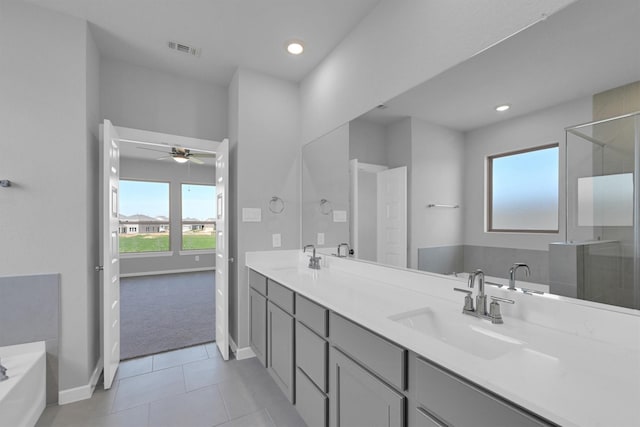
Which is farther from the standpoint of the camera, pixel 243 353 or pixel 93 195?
pixel 243 353

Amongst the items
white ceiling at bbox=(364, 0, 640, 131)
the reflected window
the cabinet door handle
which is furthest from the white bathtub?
white ceiling at bbox=(364, 0, 640, 131)

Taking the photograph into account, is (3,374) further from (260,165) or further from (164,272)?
(164,272)

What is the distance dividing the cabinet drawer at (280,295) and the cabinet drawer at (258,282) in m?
0.09

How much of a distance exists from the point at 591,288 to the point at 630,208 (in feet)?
1.03

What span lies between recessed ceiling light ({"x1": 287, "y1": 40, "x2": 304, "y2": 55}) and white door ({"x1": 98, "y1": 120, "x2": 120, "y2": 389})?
1.63 meters

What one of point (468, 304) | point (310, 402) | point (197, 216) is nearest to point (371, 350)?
point (468, 304)

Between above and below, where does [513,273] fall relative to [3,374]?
above

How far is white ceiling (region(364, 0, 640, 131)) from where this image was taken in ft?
3.06

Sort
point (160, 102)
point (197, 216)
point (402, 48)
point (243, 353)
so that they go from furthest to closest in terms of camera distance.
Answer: point (197, 216)
point (160, 102)
point (243, 353)
point (402, 48)

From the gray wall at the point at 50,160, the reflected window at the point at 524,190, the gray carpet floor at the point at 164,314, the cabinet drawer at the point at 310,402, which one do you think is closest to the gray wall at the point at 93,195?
the gray wall at the point at 50,160

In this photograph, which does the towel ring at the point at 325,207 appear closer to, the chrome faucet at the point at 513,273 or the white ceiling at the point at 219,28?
the white ceiling at the point at 219,28

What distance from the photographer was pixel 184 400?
207cm

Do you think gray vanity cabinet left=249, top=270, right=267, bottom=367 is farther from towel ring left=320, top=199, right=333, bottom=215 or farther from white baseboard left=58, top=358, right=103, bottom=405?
white baseboard left=58, top=358, right=103, bottom=405

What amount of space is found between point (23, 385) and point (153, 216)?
19.0 ft
